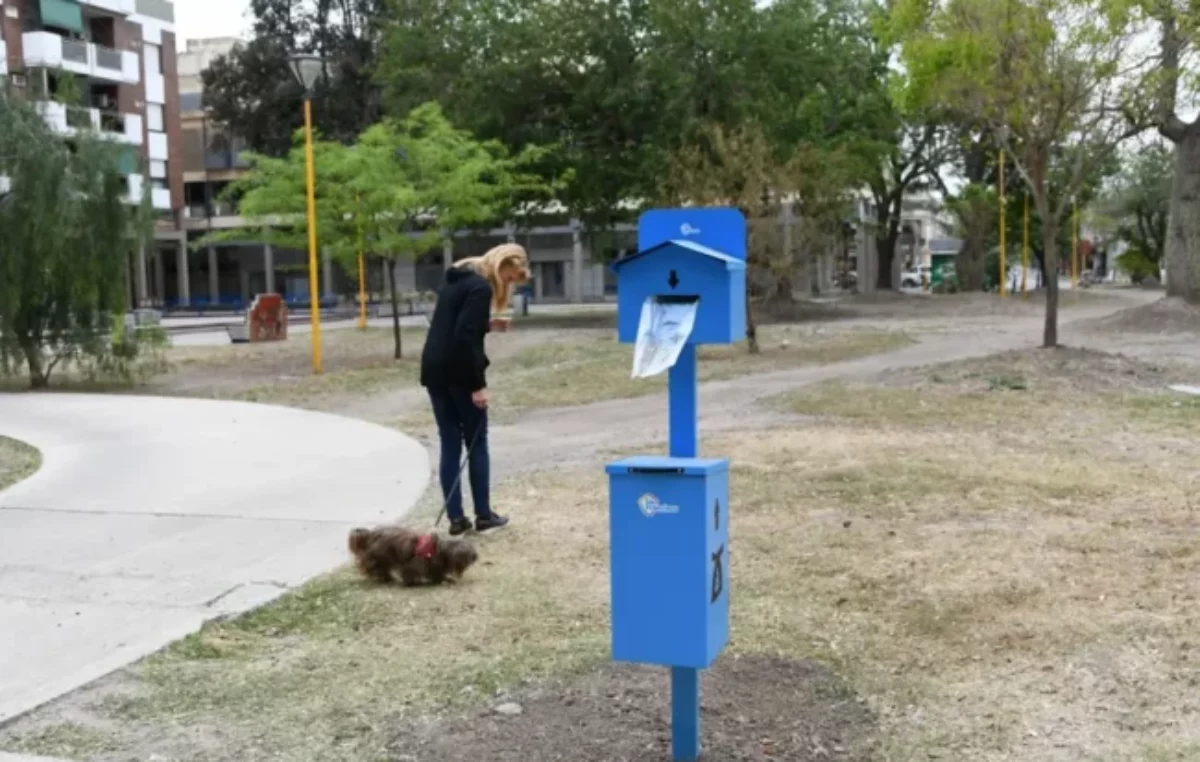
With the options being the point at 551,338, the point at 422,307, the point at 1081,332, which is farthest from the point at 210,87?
the point at 1081,332

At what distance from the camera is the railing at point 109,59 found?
50.5m

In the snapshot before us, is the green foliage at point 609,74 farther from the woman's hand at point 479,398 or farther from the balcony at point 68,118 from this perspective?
the woman's hand at point 479,398

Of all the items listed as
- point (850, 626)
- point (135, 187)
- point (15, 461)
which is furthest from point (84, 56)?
point (850, 626)

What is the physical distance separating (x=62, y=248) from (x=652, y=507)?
50.9 feet

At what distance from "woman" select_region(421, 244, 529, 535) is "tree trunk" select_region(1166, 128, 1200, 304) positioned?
20.9m

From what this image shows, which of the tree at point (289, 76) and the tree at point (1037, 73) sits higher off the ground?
the tree at point (289, 76)

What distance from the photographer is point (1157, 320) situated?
23391 mm

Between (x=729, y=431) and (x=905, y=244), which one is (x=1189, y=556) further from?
(x=905, y=244)

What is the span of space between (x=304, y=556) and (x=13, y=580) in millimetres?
1423

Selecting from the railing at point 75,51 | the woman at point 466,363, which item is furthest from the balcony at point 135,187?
the railing at point 75,51

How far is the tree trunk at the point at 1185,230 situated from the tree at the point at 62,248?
18.9 m

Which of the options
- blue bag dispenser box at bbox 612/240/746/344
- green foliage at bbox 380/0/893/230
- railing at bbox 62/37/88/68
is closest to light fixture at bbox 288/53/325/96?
green foliage at bbox 380/0/893/230

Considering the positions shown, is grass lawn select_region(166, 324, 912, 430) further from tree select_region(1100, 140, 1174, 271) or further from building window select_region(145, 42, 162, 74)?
tree select_region(1100, 140, 1174, 271)

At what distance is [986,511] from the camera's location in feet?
24.3
